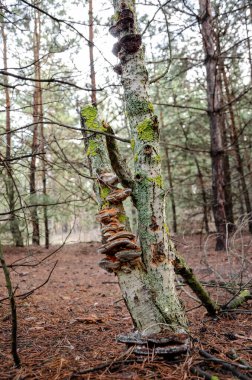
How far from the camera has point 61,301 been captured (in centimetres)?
520

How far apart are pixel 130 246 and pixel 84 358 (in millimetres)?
949

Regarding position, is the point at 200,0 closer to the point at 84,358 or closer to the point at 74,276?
the point at 74,276

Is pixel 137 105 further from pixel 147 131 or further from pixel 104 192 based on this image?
pixel 104 192

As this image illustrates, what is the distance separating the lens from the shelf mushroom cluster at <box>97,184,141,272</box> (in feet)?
7.29

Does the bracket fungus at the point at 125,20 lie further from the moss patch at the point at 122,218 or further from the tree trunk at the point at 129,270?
the moss patch at the point at 122,218

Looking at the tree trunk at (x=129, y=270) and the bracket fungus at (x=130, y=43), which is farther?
the bracket fungus at (x=130, y=43)

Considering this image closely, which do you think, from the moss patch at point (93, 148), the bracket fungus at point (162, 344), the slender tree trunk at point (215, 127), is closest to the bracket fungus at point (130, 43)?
the moss patch at point (93, 148)

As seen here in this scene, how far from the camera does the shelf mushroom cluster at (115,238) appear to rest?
222cm

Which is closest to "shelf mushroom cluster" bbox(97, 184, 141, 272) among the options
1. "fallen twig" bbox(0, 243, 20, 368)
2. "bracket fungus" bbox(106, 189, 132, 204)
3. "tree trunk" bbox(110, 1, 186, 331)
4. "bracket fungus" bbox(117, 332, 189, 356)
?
"bracket fungus" bbox(106, 189, 132, 204)

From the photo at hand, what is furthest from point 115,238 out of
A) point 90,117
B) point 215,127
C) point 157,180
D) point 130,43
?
point 215,127

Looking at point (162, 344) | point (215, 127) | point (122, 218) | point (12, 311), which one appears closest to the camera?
point (12, 311)

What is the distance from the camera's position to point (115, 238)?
225 centimetres

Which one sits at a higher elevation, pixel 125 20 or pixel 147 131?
pixel 125 20

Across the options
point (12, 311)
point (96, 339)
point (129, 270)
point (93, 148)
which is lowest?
point (96, 339)
